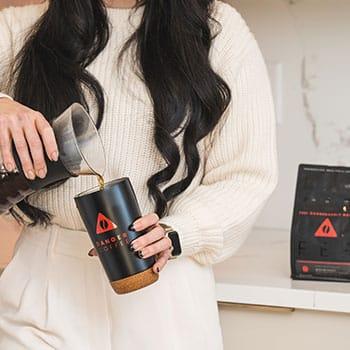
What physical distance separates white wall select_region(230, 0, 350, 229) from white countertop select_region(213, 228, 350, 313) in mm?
387

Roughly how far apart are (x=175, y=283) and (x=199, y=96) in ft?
0.94

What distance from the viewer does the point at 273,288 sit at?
1.62 metres

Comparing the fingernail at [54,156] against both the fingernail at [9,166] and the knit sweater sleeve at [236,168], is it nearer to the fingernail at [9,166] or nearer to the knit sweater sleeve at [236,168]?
the fingernail at [9,166]

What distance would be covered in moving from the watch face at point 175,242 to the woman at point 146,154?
14 millimetres

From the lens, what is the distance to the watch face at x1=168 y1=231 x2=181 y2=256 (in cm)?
129

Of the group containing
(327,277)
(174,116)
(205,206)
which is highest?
(174,116)

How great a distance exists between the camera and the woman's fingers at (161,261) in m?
1.20

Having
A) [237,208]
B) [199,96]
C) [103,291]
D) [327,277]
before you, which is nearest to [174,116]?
[199,96]

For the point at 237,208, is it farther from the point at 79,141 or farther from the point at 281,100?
the point at 281,100

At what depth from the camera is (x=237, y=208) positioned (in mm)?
1385

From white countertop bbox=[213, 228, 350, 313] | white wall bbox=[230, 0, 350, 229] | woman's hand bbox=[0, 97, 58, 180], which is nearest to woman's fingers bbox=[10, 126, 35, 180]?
woman's hand bbox=[0, 97, 58, 180]

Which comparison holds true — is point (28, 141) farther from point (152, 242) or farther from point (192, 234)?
point (192, 234)

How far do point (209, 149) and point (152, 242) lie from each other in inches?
11.2

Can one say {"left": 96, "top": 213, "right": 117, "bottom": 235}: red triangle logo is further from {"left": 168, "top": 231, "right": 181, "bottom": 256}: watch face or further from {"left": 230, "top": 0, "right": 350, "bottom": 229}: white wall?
{"left": 230, "top": 0, "right": 350, "bottom": 229}: white wall
